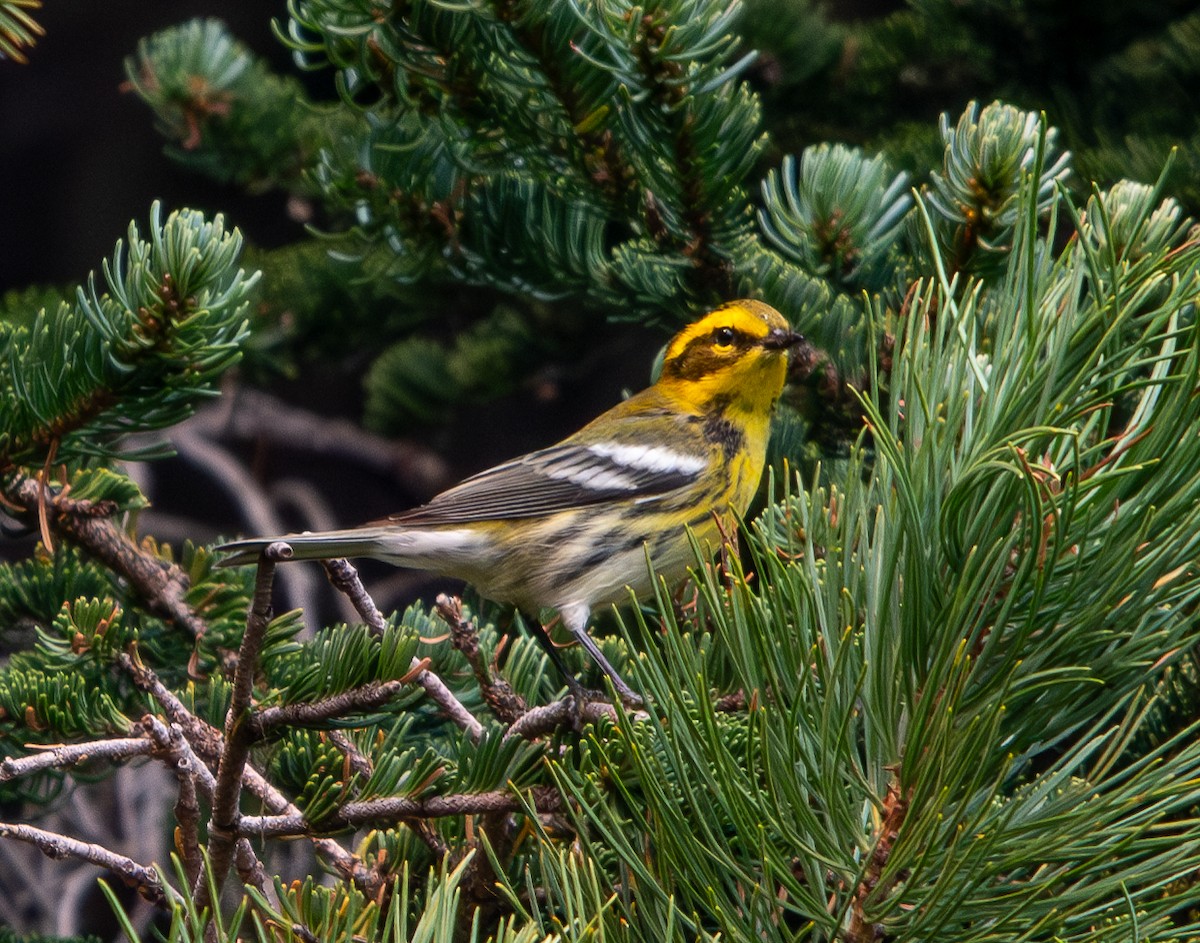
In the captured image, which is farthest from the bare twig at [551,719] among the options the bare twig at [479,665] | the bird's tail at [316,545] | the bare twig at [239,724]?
the bird's tail at [316,545]

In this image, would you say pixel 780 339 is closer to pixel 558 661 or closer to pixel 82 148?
pixel 558 661

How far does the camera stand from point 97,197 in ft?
14.4

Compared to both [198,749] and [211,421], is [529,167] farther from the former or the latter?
[211,421]

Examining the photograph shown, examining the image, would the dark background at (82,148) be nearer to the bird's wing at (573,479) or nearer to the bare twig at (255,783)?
the bird's wing at (573,479)

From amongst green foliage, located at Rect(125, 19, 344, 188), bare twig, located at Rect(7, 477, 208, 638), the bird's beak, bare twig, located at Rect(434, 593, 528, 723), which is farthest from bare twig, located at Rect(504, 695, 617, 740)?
green foliage, located at Rect(125, 19, 344, 188)

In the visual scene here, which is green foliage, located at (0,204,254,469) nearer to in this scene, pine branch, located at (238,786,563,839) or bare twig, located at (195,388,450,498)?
pine branch, located at (238,786,563,839)

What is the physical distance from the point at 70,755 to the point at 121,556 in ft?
2.28

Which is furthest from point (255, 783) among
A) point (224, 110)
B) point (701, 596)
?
point (224, 110)

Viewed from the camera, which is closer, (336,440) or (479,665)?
(479,665)

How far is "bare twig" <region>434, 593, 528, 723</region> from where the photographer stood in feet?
4.51

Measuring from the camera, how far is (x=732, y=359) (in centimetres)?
250

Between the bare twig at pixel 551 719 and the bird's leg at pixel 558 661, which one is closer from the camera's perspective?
the bare twig at pixel 551 719

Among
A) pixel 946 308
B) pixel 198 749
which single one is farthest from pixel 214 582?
pixel 946 308

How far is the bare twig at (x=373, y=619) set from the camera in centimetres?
121
